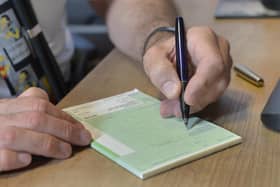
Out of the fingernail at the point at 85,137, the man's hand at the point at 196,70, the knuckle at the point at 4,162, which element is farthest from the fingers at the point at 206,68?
the knuckle at the point at 4,162

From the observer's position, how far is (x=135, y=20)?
1.11 meters

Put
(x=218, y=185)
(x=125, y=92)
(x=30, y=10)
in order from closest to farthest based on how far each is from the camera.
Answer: (x=218, y=185)
(x=125, y=92)
(x=30, y=10)

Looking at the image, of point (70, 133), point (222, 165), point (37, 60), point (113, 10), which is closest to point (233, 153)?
point (222, 165)

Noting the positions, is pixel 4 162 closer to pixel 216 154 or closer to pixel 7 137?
pixel 7 137

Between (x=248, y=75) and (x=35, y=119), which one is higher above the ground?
(x=35, y=119)

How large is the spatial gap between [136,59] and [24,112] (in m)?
0.38

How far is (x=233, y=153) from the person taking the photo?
26.6 inches

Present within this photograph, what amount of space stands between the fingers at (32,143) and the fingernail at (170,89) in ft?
0.52

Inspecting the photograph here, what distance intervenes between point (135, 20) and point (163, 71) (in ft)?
1.16

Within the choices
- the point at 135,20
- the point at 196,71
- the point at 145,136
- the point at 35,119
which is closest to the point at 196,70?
the point at 196,71

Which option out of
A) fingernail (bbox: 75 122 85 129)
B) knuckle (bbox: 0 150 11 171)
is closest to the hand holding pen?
fingernail (bbox: 75 122 85 129)

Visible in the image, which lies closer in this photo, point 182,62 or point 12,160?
point 12,160

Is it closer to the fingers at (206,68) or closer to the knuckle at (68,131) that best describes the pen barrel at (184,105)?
the fingers at (206,68)

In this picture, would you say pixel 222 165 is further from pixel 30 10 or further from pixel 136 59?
pixel 30 10
